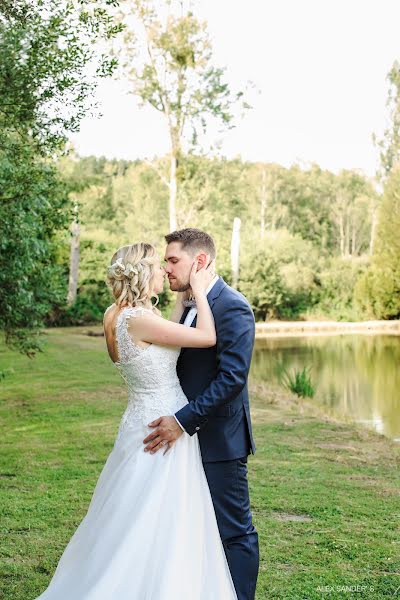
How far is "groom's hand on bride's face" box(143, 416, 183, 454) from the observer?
332 centimetres

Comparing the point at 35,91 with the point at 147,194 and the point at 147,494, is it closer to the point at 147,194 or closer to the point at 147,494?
the point at 147,494

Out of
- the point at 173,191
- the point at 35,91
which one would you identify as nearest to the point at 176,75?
the point at 173,191

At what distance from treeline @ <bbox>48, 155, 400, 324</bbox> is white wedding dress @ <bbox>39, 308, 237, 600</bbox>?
5.22 m

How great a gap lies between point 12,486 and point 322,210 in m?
46.3

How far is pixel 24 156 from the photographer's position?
6.90 m

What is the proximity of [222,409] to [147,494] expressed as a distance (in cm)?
49

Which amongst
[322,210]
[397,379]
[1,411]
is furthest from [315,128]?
[1,411]

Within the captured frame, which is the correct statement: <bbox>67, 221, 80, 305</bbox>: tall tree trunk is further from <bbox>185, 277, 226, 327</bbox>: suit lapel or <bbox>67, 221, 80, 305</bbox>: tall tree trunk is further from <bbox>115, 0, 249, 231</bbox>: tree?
<bbox>185, 277, 226, 327</bbox>: suit lapel

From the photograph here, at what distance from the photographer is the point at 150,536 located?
3227 mm

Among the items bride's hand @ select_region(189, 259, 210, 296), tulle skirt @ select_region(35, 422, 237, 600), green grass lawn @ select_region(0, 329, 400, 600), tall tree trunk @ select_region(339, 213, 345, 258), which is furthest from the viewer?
tall tree trunk @ select_region(339, 213, 345, 258)

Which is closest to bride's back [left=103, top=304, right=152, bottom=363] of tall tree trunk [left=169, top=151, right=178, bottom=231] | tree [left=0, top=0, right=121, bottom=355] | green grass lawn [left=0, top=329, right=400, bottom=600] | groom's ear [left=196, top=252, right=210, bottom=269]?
groom's ear [left=196, top=252, right=210, bottom=269]

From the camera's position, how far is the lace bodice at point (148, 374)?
134 inches

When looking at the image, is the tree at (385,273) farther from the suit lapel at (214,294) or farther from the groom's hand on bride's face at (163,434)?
the groom's hand on bride's face at (163,434)

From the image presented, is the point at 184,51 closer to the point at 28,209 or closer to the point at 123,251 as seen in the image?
the point at 28,209
